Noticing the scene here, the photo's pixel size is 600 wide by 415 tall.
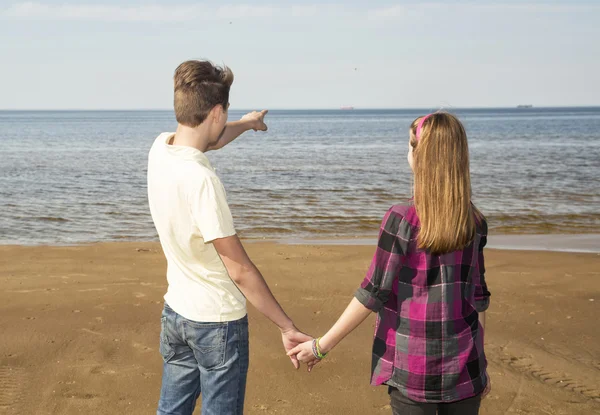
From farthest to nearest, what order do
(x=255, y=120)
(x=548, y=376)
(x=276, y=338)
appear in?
(x=276, y=338), (x=548, y=376), (x=255, y=120)

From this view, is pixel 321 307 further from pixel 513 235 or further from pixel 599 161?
pixel 599 161

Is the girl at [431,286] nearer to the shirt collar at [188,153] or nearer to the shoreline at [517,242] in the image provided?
the shirt collar at [188,153]

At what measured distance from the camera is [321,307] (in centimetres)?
736

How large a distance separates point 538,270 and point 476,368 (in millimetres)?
6754

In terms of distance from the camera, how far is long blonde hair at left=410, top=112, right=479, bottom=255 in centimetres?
256

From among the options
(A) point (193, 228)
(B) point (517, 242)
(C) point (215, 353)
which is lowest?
(B) point (517, 242)

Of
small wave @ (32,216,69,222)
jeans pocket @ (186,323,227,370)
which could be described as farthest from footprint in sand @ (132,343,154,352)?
small wave @ (32,216,69,222)

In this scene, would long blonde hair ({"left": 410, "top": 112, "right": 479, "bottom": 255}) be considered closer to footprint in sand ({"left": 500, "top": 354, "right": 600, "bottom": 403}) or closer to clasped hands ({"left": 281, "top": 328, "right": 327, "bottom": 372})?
clasped hands ({"left": 281, "top": 328, "right": 327, "bottom": 372})

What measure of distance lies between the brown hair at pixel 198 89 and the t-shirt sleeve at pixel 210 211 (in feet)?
1.12

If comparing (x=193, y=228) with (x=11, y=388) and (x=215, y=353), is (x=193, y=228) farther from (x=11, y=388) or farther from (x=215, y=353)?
(x=11, y=388)

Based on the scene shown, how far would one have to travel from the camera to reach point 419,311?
2650mm

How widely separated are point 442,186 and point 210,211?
0.93m

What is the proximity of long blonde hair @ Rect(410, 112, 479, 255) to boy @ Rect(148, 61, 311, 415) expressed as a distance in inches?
29.4

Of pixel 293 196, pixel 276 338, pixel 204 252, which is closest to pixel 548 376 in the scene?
pixel 276 338
